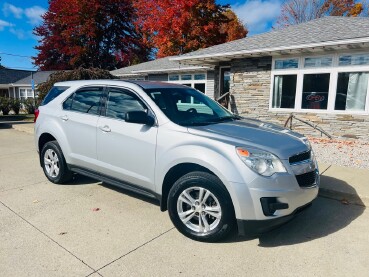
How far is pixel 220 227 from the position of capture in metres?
3.17

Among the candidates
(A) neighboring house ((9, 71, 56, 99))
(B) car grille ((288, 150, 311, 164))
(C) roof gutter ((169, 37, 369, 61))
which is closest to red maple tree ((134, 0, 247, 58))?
(C) roof gutter ((169, 37, 369, 61))

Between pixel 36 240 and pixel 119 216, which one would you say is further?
pixel 119 216

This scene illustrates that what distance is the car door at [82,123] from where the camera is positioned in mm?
4414

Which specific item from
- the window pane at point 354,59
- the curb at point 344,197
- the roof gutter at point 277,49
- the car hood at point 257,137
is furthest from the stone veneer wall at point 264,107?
the car hood at point 257,137

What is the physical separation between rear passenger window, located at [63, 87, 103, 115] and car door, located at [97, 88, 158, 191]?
9.0 inches

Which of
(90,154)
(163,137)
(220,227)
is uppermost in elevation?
(163,137)

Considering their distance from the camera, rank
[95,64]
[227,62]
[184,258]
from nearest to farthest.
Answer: [184,258] → [227,62] → [95,64]

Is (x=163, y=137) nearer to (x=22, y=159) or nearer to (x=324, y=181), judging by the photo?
(x=324, y=181)

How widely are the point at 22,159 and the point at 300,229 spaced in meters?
6.62

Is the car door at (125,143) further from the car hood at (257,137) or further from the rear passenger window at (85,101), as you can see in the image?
the car hood at (257,137)

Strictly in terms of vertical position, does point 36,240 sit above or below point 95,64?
below

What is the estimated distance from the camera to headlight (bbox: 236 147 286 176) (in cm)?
301

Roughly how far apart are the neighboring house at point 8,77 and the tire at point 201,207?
131 feet

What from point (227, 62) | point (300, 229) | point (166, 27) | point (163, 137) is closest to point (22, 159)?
point (163, 137)
